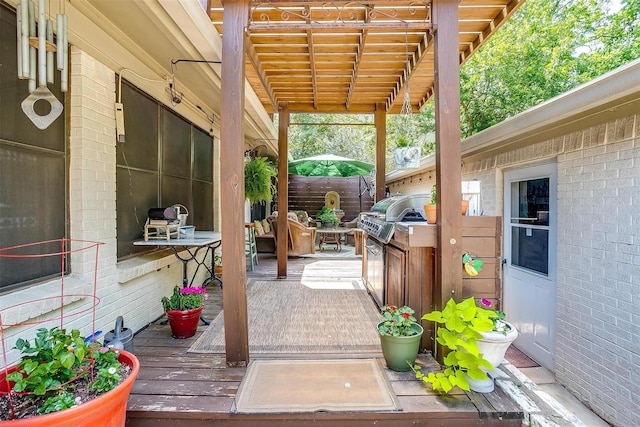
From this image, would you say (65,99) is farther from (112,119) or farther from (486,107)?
(486,107)

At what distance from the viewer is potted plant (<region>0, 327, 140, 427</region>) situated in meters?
1.31

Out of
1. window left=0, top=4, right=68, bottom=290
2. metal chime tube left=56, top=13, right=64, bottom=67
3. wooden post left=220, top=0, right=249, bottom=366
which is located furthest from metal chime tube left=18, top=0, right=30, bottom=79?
wooden post left=220, top=0, right=249, bottom=366

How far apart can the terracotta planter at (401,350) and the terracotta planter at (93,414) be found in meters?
1.54

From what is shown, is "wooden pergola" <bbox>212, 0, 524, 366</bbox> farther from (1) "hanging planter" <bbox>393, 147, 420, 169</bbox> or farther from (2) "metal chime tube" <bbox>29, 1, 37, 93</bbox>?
(2) "metal chime tube" <bbox>29, 1, 37, 93</bbox>

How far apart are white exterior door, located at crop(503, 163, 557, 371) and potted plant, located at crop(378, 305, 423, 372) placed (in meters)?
2.33

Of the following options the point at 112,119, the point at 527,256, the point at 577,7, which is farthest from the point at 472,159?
the point at 577,7

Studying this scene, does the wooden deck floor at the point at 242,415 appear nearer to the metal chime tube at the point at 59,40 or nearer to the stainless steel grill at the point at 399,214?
the stainless steel grill at the point at 399,214

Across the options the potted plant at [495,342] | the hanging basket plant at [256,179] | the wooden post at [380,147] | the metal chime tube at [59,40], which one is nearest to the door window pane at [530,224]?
the wooden post at [380,147]

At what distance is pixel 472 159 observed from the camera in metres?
5.11

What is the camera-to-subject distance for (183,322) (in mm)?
2723

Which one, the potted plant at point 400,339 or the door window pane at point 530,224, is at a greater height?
the door window pane at point 530,224

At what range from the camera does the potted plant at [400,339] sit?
7.18ft

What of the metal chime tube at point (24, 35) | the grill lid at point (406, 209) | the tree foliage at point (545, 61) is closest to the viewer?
the metal chime tube at point (24, 35)

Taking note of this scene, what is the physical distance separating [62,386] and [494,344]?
7.60 feet
